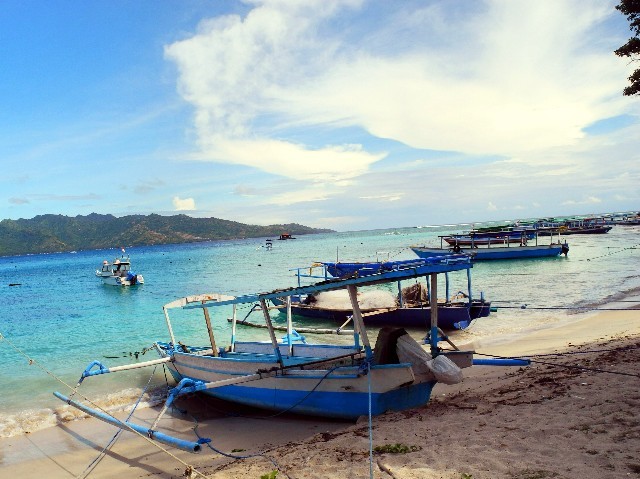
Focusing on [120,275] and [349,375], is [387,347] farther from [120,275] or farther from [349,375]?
[120,275]

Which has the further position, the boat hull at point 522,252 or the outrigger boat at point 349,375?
the boat hull at point 522,252

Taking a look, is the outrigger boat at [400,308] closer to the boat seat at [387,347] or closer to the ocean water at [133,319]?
the ocean water at [133,319]

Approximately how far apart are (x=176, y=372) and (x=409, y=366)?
23.1 feet

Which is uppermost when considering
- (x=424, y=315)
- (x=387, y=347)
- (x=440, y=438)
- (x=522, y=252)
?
(x=387, y=347)

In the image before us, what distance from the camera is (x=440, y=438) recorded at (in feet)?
23.8

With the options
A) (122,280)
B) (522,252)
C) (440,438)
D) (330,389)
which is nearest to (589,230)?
(522,252)

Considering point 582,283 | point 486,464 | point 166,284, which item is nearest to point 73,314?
point 166,284

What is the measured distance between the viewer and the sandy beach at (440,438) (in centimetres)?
613

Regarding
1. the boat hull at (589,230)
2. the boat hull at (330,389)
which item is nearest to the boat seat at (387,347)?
the boat hull at (330,389)

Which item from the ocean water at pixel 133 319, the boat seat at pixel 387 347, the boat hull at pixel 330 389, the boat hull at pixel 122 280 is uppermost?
the boat seat at pixel 387 347

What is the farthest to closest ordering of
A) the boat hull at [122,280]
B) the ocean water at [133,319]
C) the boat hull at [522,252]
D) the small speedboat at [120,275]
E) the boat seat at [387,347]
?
the small speedboat at [120,275]
the boat hull at [122,280]
the boat hull at [522,252]
the ocean water at [133,319]
the boat seat at [387,347]

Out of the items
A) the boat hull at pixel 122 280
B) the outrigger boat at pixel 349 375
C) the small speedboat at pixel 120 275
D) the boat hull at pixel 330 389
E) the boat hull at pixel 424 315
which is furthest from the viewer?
the small speedboat at pixel 120 275

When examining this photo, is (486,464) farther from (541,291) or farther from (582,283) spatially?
(582,283)

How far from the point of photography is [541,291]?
27.8 meters
